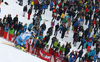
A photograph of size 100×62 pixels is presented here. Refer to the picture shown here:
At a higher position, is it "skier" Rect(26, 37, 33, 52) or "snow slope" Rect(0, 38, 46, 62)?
"skier" Rect(26, 37, 33, 52)

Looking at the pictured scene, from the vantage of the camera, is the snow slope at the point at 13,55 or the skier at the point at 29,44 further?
the skier at the point at 29,44

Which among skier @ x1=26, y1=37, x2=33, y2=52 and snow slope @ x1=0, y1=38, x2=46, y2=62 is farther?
skier @ x1=26, y1=37, x2=33, y2=52

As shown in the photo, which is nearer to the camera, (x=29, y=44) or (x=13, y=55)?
(x=13, y=55)

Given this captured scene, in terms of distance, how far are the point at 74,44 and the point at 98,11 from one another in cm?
686

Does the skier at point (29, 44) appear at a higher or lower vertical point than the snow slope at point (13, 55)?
higher

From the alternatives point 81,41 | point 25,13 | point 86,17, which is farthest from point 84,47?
point 25,13

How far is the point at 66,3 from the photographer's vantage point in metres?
21.6

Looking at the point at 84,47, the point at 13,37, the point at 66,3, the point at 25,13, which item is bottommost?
the point at 84,47

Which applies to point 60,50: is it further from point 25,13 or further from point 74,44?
point 25,13

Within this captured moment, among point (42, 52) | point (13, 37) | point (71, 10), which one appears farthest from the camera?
point (71, 10)

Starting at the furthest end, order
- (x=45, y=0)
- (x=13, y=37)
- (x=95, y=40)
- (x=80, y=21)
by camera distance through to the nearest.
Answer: (x=45, y=0)
(x=80, y=21)
(x=95, y=40)
(x=13, y=37)

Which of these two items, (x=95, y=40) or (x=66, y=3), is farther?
(x=66, y=3)

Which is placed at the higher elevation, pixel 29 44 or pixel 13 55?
pixel 29 44

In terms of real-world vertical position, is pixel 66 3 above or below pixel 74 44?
above
